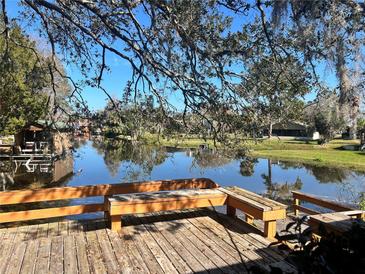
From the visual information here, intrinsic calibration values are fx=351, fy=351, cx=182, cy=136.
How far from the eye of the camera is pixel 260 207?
14.7 feet

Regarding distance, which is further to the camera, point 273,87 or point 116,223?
point 116,223

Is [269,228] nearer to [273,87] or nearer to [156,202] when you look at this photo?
[156,202]

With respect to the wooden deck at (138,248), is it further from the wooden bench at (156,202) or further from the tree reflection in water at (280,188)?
the tree reflection in water at (280,188)

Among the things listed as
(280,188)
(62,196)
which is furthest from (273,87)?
(280,188)

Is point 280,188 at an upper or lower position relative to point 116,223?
lower

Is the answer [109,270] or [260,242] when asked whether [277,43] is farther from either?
[109,270]

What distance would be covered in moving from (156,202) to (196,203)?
61 centimetres

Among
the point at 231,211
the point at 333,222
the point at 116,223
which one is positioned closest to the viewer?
the point at 333,222

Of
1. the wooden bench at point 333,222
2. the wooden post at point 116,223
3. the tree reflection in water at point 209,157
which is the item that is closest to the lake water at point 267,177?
the tree reflection in water at point 209,157

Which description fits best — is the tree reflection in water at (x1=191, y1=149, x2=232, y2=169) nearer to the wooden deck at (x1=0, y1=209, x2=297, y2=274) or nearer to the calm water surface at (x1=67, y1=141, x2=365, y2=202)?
the wooden deck at (x1=0, y1=209, x2=297, y2=274)

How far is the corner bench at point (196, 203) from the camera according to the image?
4477 millimetres

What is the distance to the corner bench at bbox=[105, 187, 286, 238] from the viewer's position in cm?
448

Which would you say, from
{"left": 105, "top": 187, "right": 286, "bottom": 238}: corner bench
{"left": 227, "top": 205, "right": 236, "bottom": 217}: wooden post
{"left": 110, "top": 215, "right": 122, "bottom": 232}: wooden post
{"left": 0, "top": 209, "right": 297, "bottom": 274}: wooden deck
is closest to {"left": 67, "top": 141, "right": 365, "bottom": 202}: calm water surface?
{"left": 227, "top": 205, "right": 236, "bottom": 217}: wooden post

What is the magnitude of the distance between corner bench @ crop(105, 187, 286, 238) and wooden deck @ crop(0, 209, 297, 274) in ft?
0.83
